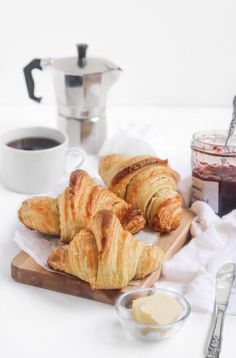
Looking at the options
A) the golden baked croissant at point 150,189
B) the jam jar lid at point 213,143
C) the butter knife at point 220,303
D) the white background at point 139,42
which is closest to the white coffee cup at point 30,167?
the golden baked croissant at point 150,189

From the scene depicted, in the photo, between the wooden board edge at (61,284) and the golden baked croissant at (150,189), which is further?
the golden baked croissant at (150,189)

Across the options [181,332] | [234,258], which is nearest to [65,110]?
[234,258]

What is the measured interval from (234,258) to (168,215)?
0.34ft

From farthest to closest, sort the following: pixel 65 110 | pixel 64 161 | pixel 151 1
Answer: pixel 151 1 → pixel 65 110 → pixel 64 161

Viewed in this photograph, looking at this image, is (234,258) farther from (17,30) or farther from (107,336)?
(17,30)

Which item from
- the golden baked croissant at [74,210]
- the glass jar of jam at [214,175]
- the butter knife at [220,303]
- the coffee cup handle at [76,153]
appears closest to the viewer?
the butter knife at [220,303]

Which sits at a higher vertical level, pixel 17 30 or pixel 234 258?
pixel 17 30

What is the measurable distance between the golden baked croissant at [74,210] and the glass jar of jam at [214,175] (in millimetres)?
138

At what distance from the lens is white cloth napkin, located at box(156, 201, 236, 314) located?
863mm

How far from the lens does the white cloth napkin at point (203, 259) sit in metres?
0.86

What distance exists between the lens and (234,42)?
174 centimetres

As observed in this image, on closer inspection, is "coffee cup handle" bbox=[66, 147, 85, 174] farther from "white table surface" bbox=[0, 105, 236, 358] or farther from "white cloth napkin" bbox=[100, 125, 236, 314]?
"white table surface" bbox=[0, 105, 236, 358]

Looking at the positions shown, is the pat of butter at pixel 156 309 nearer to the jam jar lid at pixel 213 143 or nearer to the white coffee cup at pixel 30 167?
the jam jar lid at pixel 213 143

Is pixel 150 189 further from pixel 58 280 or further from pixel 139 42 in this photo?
pixel 139 42
